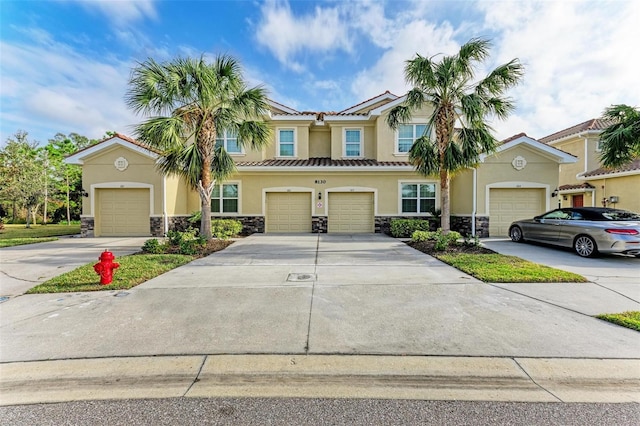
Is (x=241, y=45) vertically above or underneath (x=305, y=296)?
above

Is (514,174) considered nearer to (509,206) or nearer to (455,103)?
(509,206)

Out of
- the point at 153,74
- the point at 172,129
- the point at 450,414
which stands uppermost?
the point at 153,74

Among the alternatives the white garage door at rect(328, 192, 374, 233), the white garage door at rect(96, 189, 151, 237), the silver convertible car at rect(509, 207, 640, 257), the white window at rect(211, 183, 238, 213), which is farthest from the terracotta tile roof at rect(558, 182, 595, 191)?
the white garage door at rect(96, 189, 151, 237)

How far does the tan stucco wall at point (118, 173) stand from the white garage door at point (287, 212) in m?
5.31

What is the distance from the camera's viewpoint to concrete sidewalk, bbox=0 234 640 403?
299cm

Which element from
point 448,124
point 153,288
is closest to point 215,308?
point 153,288

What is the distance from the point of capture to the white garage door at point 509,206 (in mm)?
14203

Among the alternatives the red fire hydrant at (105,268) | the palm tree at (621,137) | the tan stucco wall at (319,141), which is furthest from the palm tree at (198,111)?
the palm tree at (621,137)

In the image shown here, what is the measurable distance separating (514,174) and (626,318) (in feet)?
36.8

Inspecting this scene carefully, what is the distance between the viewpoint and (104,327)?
166 inches

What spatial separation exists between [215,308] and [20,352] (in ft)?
7.50

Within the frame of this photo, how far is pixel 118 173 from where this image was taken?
47.9 ft

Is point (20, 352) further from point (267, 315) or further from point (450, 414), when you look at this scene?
point (450, 414)

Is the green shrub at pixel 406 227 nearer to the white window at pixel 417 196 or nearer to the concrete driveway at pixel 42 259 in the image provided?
the white window at pixel 417 196
